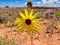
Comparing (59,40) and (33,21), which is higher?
(33,21)

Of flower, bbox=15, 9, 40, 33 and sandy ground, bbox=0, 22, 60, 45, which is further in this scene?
sandy ground, bbox=0, 22, 60, 45

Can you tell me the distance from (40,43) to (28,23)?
137 inches

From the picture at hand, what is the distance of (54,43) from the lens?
7.42 metres

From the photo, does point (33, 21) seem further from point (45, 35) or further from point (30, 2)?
point (45, 35)

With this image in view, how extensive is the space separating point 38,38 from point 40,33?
0.78 metres

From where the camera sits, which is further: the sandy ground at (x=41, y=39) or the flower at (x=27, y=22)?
the sandy ground at (x=41, y=39)

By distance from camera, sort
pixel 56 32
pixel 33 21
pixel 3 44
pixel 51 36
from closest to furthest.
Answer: pixel 33 21 → pixel 3 44 → pixel 51 36 → pixel 56 32

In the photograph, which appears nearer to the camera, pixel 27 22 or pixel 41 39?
pixel 27 22

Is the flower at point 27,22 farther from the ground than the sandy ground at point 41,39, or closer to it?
farther from the ground

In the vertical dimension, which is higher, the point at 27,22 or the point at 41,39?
the point at 27,22

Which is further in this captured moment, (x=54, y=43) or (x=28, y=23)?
(x=54, y=43)

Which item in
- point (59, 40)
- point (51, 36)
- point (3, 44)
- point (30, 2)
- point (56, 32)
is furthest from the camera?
point (56, 32)

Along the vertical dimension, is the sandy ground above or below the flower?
below

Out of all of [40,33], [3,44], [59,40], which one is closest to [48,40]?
[59,40]
